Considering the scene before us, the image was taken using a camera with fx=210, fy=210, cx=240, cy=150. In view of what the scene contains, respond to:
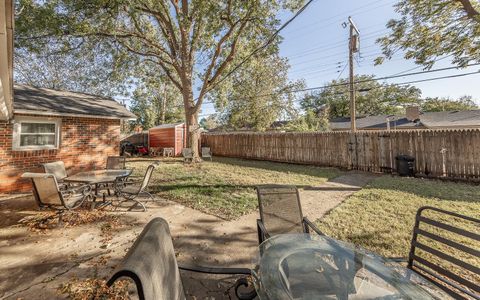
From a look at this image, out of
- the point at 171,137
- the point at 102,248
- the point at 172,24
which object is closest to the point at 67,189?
the point at 102,248

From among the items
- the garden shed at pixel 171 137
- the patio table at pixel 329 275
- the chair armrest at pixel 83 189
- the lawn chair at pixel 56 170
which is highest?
the garden shed at pixel 171 137

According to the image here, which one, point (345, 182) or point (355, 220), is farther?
point (345, 182)

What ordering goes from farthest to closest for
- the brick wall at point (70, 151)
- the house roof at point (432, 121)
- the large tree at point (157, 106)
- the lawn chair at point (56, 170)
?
the large tree at point (157, 106) → the house roof at point (432, 121) → the brick wall at point (70, 151) → the lawn chair at point (56, 170)

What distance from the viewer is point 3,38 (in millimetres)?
1588

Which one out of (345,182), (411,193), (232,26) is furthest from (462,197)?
(232,26)

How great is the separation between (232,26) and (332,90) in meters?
29.8

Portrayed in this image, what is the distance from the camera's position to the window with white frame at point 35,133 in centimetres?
658

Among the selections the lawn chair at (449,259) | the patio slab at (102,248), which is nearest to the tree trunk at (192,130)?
the patio slab at (102,248)

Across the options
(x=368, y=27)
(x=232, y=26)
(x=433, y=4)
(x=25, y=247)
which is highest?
(x=368, y=27)

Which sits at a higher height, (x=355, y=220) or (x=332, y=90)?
(x=332, y=90)

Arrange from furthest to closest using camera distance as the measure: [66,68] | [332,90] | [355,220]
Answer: [332,90] → [66,68] → [355,220]

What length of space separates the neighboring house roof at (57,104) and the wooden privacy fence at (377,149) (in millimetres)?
8127

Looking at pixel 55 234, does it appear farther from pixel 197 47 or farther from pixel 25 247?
pixel 197 47

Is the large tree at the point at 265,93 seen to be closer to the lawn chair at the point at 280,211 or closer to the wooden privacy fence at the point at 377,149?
the wooden privacy fence at the point at 377,149
